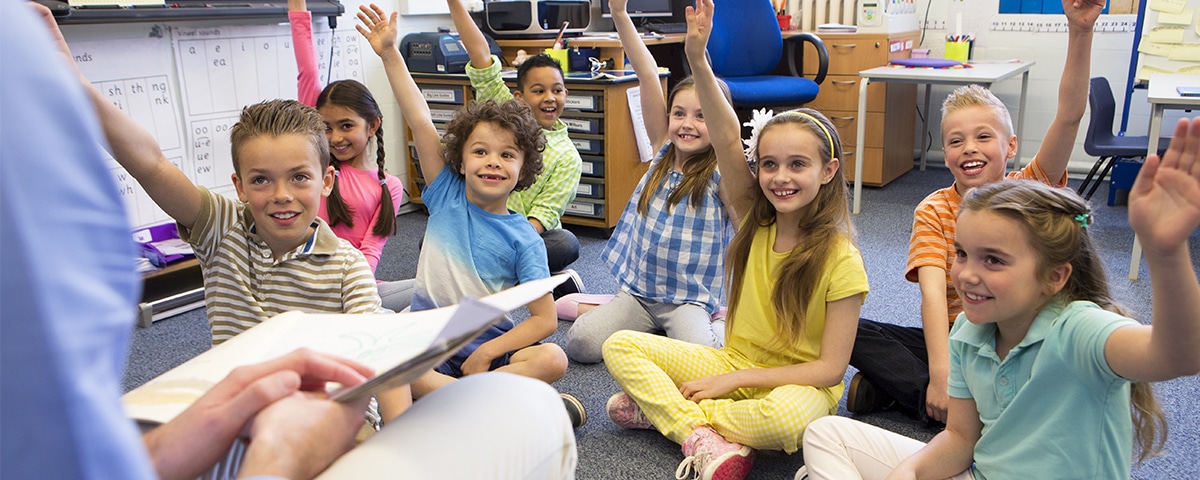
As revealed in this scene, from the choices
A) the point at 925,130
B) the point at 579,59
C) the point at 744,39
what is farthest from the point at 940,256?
the point at 925,130

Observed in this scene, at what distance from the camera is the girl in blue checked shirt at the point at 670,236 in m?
2.14

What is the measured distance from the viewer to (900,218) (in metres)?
3.81

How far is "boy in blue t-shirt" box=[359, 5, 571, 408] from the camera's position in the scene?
5.95ft

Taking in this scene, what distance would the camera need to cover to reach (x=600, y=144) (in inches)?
134

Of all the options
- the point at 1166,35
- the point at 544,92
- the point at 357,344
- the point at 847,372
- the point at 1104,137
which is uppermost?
the point at 1166,35

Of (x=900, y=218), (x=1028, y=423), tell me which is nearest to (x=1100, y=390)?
(x=1028, y=423)

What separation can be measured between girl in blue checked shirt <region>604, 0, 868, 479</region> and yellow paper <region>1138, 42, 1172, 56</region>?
308 cm

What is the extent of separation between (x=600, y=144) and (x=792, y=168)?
5.85 feet

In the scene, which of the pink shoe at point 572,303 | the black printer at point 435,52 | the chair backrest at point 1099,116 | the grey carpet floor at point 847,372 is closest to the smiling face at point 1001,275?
the grey carpet floor at point 847,372

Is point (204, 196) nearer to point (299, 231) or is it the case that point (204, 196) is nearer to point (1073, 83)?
point (299, 231)

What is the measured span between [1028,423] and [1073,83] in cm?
80

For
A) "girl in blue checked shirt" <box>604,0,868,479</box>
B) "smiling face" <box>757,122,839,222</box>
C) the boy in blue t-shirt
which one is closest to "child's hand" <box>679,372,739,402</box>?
"girl in blue checked shirt" <box>604,0,868,479</box>

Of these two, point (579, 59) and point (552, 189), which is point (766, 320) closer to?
point (552, 189)

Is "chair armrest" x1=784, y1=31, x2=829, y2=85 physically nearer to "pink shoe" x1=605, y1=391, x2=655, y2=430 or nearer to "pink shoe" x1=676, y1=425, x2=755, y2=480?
"pink shoe" x1=605, y1=391, x2=655, y2=430
